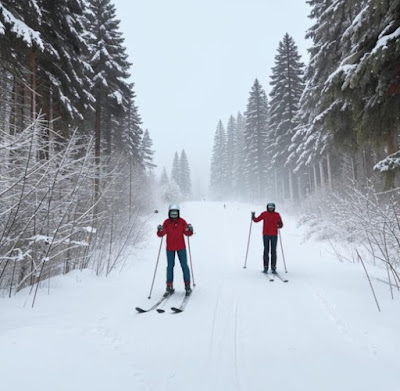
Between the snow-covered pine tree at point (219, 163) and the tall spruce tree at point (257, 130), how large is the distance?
2116cm

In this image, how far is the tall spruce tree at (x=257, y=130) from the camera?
38934mm

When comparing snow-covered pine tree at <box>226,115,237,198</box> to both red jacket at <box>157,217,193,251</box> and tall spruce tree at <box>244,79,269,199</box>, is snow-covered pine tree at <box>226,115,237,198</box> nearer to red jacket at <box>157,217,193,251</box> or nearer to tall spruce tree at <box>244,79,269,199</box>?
tall spruce tree at <box>244,79,269,199</box>

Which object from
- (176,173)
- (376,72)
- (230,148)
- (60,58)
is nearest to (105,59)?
(60,58)

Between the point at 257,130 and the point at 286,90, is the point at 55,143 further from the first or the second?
the point at 257,130

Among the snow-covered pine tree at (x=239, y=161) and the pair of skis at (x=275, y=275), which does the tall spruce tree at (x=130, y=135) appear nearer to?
the pair of skis at (x=275, y=275)

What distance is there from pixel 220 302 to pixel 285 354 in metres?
2.16

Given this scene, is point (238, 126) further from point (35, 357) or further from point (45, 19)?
point (35, 357)

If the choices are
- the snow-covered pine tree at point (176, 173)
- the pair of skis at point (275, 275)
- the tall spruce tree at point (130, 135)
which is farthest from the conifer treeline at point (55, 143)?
the snow-covered pine tree at point (176, 173)

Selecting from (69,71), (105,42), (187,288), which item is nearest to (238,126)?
(105,42)

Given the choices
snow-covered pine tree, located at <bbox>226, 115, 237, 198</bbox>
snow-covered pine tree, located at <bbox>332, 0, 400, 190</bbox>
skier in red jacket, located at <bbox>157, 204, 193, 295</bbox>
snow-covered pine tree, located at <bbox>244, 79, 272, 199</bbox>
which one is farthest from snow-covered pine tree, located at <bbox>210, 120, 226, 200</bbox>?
snow-covered pine tree, located at <bbox>332, 0, 400, 190</bbox>

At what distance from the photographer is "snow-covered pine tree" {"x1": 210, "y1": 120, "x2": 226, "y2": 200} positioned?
66.3 m

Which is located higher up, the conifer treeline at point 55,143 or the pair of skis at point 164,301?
the conifer treeline at point 55,143

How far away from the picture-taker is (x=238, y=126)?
59.2m

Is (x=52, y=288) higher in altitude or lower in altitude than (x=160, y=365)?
higher
